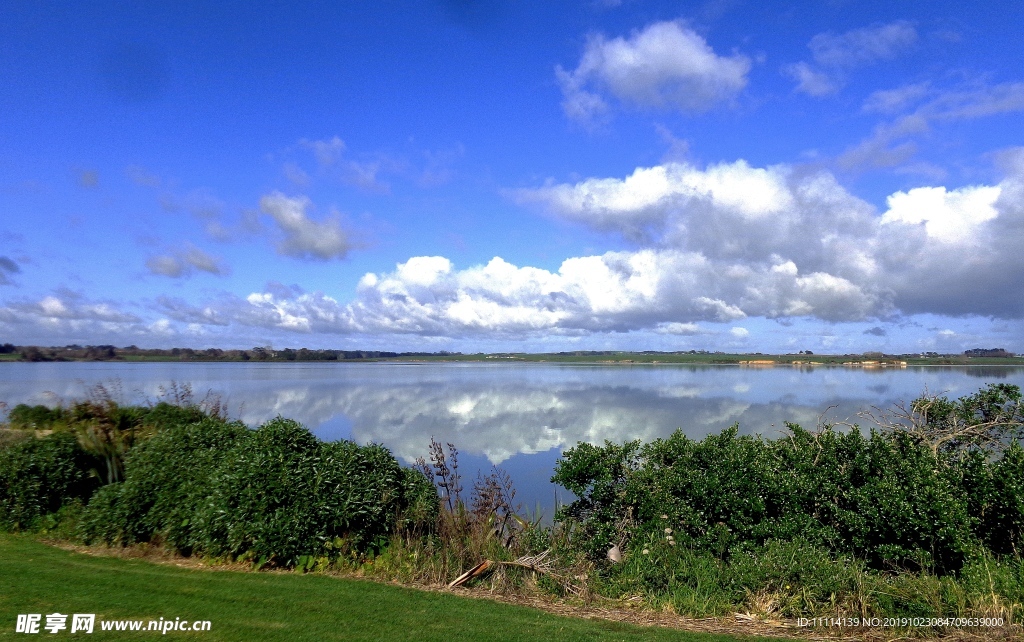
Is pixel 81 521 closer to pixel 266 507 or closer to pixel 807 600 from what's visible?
pixel 266 507

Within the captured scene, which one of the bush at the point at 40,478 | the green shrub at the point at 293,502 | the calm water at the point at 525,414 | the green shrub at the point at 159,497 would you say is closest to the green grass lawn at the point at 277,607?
the green shrub at the point at 293,502

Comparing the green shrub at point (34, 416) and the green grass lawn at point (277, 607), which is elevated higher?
the green shrub at point (34, 416)

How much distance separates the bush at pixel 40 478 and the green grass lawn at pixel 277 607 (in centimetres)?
280

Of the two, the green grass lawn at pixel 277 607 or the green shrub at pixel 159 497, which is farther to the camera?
the green shrub at pixel 159 497

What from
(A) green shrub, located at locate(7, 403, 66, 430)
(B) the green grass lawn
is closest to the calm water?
(A) green shrub, located at locate(7, 403, 66, 430)

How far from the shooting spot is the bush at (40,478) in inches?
398

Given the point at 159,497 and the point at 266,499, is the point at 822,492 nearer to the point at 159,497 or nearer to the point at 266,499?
the point at 266,499

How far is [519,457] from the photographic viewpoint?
1596 cm

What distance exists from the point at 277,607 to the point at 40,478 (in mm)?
6572

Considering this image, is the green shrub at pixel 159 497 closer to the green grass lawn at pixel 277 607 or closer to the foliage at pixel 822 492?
the green grass lawn at pixel 277 607

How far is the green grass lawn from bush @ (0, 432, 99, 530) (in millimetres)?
2802

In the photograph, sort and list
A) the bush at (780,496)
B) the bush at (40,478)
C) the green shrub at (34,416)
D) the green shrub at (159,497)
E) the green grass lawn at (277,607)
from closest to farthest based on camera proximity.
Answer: the green grass lawn at (277,607) < the bush at (780,496) < the green shrub at (159,497) < the bush at (40,478) < the green shrub at (34,416)

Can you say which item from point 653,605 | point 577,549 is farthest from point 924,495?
point 577,549

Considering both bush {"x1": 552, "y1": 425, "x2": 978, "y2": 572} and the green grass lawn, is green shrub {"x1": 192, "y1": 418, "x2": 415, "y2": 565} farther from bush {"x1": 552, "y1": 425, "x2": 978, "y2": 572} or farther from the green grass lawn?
bush {"x1": 552, "y1": 425, "x2": 978, "y2": 572}
